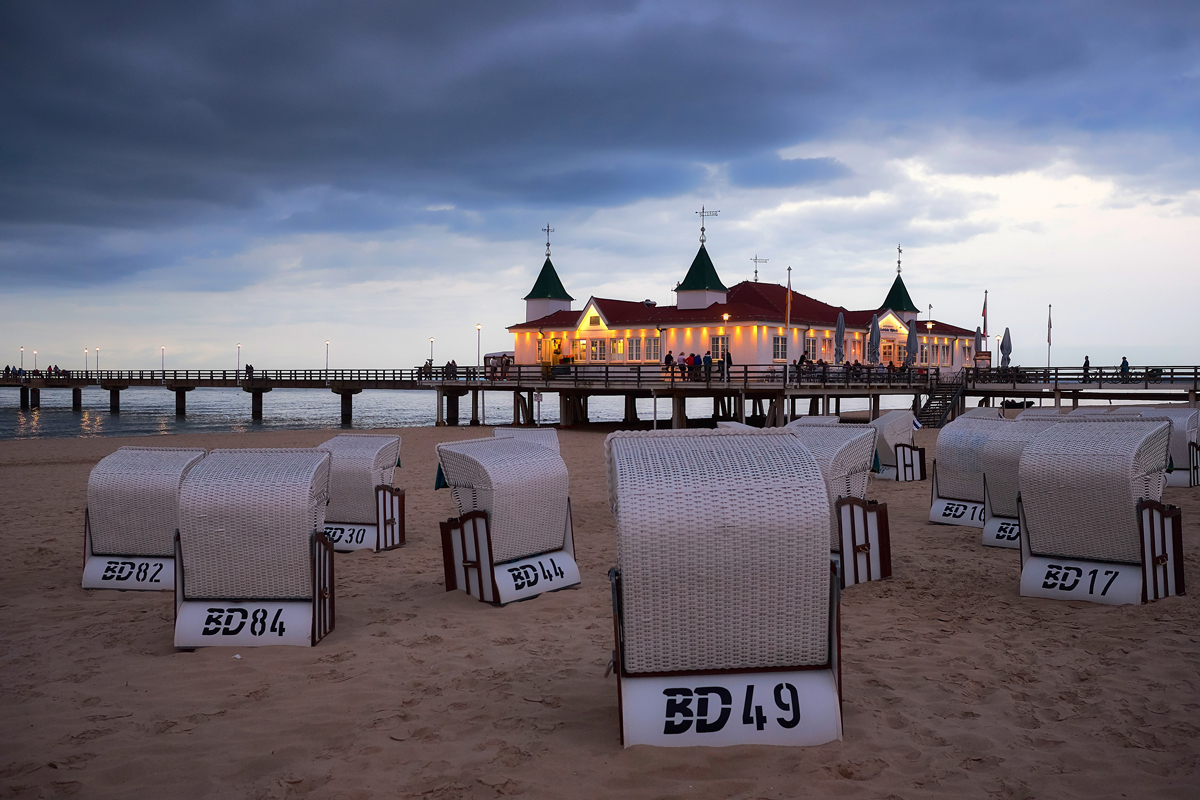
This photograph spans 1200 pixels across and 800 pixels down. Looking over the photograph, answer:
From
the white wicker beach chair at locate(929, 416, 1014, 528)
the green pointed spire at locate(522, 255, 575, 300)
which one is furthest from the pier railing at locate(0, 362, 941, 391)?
the white wicker beach chair at locate(929, 416, 1014, 528)

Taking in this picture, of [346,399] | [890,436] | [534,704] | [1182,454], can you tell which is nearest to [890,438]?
[890,436]

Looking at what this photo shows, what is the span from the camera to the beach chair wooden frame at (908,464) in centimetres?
1669

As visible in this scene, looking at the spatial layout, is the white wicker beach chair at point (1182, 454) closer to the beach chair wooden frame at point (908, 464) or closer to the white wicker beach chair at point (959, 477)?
the beach chair wooden frame at point (908, 464)

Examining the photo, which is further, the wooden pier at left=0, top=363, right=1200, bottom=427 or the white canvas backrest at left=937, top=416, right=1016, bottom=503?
the wooden pier at left=0, top=363, right=1200, bottom=427

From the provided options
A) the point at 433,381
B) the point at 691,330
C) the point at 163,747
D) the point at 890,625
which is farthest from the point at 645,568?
the point at 433,381

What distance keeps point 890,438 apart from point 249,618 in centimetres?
1374

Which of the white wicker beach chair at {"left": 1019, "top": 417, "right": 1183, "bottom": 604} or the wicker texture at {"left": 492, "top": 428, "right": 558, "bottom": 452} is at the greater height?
the wicker texture at {"left": 492, "top": 428, "right": 558, "bottom": 452}

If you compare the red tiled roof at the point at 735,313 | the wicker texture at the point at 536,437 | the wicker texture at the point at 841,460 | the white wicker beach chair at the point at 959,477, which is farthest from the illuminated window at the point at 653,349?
the wicker texture at the point at 841,460

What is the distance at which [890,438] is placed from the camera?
56.1 ft

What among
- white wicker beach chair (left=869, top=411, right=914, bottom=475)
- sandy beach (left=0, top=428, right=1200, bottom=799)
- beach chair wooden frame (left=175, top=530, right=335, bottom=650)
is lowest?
sandy beach (left=0, top=428, right=1200, bottom=799)

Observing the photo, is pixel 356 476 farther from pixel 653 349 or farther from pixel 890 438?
pixel 653 349

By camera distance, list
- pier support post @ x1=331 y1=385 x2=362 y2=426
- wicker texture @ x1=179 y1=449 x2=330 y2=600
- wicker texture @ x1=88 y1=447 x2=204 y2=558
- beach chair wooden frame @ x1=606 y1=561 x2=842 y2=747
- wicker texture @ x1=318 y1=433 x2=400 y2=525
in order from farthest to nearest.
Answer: pier support post @ x1=331 y1=385 x2=362 y2=426
wicker texture @ x1=318 y1=433 x2=400 y2=525
wicker texture @ x1=88 y1=447 x2=204 y2=558
wicker texture @ x1=179 y1=449 x2=330 y2=600
beach chair wooden frame @ x1=606 y1=561 x2=842 y2=747

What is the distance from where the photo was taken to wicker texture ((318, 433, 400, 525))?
32.9ft

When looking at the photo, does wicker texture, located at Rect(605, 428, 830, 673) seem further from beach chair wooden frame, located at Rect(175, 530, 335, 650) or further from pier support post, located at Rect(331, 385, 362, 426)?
pier support post, located at Rect(331, 385, 362, 426)
